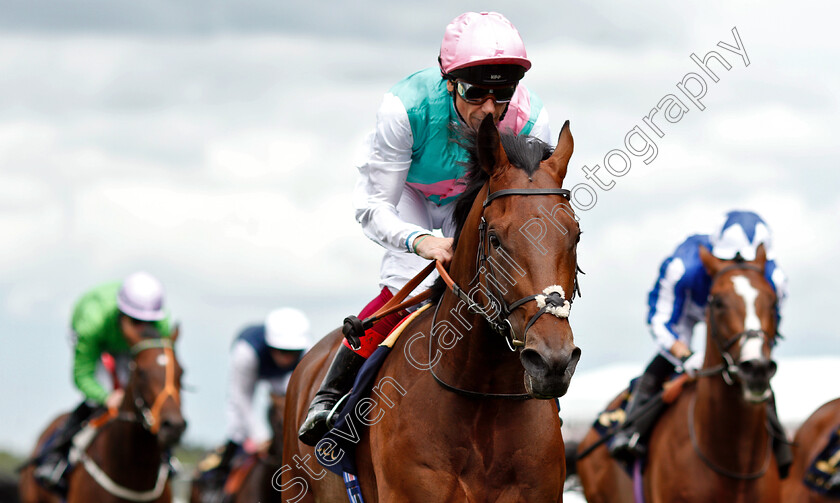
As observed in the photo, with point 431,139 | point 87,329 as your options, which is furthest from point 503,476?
point 87,329

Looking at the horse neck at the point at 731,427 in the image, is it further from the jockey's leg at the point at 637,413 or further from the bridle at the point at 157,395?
the bridle at the point at 157,395

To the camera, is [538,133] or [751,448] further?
[751,448]

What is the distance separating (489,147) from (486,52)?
654 mm

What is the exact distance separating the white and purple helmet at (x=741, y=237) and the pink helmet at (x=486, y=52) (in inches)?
162

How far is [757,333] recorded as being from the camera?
7.73 metres

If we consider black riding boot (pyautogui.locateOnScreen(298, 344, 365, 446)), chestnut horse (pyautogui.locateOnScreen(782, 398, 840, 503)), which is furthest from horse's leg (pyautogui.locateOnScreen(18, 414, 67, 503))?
chestnut horse (pyautogui.locateOnScreen(782, 398, 840, 503))

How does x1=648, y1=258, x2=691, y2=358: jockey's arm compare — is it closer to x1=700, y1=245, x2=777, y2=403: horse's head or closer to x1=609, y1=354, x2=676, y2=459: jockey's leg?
x1=609, y1=354, x2=676, y2=459: jockey's leg

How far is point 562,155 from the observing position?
450 centimetres

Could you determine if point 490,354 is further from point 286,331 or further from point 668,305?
point 286,331

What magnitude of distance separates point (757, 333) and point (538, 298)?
4.28 m

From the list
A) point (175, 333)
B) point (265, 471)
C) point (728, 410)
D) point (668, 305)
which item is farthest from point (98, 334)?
point (728, 410)

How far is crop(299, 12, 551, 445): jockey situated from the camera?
4930 mm

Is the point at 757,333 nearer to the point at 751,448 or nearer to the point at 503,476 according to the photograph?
the point at 751,448

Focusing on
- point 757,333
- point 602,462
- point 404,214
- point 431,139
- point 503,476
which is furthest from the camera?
point 602,462
